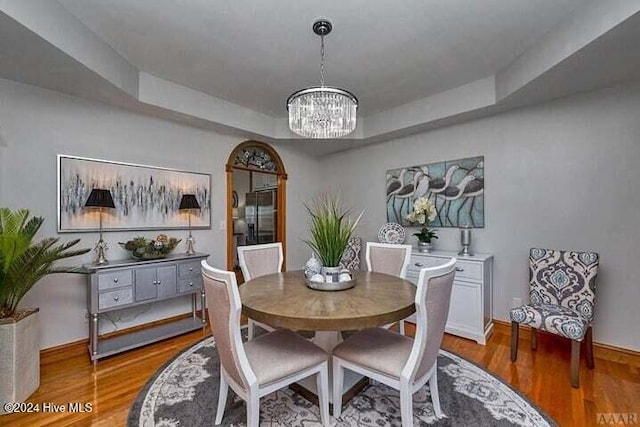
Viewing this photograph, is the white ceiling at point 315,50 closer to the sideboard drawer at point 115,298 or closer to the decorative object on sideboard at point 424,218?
the decorative object on sideboard at point 424,218

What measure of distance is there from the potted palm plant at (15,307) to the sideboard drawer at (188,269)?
1026mm

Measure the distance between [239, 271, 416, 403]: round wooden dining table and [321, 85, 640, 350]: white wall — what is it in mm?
1669

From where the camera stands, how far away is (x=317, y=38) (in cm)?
229

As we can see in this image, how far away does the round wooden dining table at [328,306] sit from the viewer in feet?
4.95

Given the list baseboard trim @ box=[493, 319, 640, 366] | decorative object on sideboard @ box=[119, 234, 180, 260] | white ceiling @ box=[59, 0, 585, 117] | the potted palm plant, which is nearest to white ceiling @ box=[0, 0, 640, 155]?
white ceiling @ box=[59, 0, 585, 117]

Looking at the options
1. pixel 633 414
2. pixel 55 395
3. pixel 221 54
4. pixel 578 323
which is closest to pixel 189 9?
pixel 221 54

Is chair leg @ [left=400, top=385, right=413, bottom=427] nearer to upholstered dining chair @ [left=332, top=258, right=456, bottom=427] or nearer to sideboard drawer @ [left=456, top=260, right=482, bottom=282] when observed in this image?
upholstered dining chair @ [left=332, top=258, right=456, bottom=427]

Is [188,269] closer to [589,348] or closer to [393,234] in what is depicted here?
[393,234]

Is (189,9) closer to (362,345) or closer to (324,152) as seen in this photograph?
(362,345)

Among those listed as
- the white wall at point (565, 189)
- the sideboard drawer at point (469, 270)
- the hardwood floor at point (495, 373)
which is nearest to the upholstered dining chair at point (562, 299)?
the hardwood floor at point (495, 373)

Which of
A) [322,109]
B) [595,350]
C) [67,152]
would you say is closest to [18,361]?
[67,152]

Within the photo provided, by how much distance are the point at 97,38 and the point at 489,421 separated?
3.70m

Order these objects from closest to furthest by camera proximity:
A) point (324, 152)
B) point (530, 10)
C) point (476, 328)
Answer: point (530, 10) < point (476, 328) < point (324, 152)

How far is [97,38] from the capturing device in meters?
2.25
